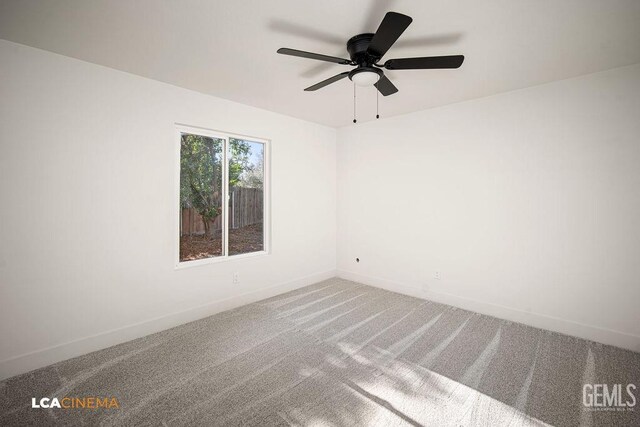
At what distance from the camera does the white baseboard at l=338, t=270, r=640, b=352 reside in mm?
2611

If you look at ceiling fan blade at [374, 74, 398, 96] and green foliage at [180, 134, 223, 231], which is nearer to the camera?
ceiling fan blade at [374, 74, 398, 96]

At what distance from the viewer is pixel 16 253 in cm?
221

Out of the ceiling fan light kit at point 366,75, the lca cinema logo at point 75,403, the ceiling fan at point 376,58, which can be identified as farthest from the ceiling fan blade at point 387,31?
the lca cinema logo at point 75,403

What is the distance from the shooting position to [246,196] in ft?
12.6

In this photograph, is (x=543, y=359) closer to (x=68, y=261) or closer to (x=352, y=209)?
(x=352, y=209)

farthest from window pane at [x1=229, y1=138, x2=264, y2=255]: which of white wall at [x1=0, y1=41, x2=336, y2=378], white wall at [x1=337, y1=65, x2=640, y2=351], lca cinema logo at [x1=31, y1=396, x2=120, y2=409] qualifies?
lca cinema logo at [x1=31, y1=396, x2=120, y2=409]

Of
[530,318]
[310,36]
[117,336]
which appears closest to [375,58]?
Result: [310,36]

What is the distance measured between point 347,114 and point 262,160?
4.46 feet

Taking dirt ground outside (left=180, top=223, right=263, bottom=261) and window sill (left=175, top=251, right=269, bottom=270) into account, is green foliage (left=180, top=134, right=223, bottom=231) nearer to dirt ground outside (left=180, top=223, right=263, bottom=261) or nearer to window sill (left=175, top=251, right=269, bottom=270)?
dirt ground outside (left=180, top=223, right=263, bottom=261)

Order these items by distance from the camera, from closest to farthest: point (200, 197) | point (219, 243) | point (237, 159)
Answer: point (200, 197), point (219, 243), point (237, 159)

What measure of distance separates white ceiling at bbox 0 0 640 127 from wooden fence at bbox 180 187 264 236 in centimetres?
134

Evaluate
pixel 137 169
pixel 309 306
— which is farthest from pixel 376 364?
pixel 137 169

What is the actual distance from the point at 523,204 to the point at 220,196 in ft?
11.4

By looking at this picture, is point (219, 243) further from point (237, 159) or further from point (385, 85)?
point (385, 85)
